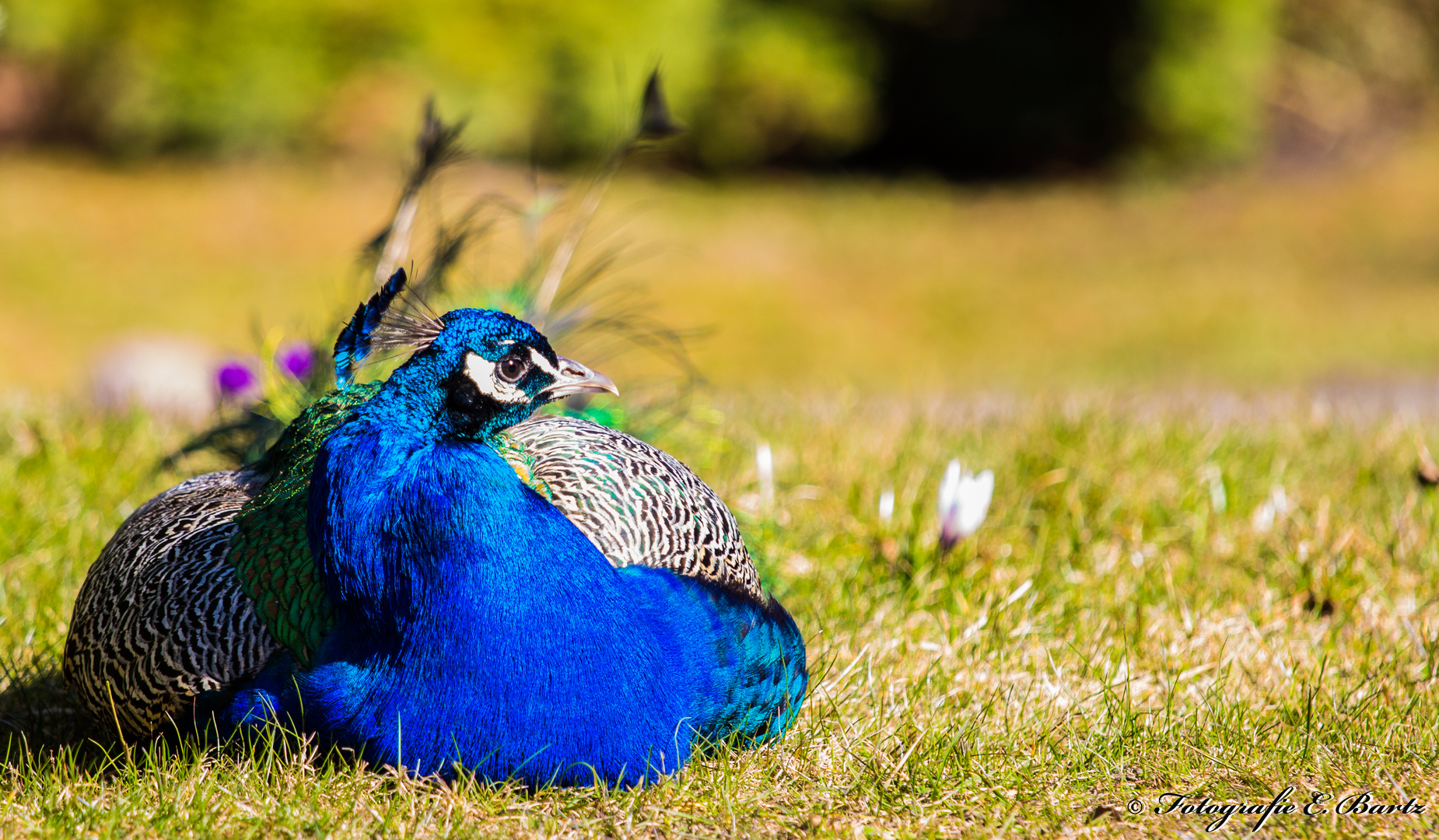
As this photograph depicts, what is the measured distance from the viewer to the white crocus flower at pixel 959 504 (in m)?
3.69

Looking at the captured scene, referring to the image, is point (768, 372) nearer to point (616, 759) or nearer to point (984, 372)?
point (984, 372)

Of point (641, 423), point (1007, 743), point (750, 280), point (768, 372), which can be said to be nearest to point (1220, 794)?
point (1007, 743)

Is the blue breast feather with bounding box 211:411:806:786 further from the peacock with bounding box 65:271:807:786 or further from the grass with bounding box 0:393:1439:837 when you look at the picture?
the grass with bounding box 0:393:1439:837

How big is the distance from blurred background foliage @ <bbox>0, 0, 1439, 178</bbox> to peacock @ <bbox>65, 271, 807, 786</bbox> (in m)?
9.66

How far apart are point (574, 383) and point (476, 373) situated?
19 centimetres

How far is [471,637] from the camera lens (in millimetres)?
2258

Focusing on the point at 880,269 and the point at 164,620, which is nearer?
the point at 164,620

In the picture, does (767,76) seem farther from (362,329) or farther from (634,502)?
(362,329)

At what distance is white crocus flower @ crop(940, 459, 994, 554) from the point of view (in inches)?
145

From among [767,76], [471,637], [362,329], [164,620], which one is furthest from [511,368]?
[767,76]

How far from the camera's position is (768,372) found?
11867 mm

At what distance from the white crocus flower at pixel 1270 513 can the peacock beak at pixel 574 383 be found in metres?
2.66

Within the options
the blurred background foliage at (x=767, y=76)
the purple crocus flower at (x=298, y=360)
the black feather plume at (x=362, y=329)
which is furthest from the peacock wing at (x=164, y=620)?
the blurred background foliage at (x=767, y=76)

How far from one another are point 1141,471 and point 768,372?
7.37 metres
